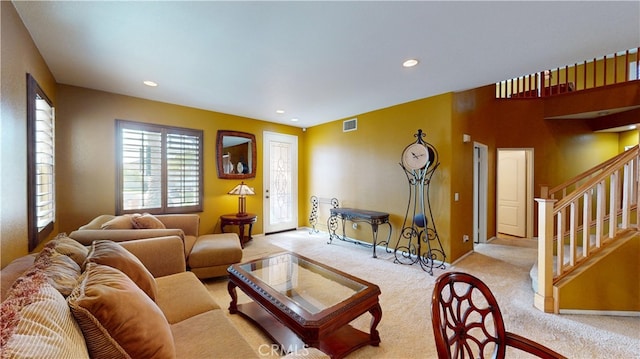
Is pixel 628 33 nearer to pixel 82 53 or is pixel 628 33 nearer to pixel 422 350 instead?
pixel 422 350

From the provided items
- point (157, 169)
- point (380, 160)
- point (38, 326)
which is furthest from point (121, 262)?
point (380, 160)

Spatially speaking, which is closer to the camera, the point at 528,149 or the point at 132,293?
the point at 132,293

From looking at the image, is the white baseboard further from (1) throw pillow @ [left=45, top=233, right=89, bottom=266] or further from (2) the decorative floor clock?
(1) throw pillow @ [left=45, top=233, right=89, bottom=266]

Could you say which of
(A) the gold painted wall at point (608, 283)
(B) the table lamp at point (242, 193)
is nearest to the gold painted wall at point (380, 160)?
(A) the gold painted wall at point (608, 283)

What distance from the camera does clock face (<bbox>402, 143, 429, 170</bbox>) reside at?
334 centimetres

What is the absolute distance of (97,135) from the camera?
132 inches

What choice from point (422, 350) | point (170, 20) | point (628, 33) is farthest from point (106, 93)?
point (628, 33)

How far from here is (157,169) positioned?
12.7ft

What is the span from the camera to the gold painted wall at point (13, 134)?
1.56 m

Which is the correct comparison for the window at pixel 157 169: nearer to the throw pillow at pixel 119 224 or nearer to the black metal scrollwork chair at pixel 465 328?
the throw pillow at pixel 119 224

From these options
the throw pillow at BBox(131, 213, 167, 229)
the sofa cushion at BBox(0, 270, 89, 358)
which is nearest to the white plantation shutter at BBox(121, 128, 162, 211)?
the throw pillow at BBox(131, 213, 167, 229)

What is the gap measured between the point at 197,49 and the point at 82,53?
46.4 inches

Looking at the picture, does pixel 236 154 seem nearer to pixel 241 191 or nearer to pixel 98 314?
pixel 241 191

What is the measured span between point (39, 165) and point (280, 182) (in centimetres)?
366
